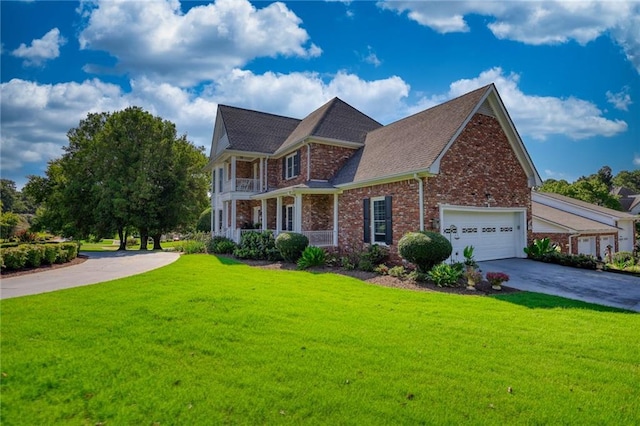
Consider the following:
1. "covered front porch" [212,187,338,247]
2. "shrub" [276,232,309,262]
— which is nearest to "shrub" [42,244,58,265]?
"covered front porch" [212,187,338,247]

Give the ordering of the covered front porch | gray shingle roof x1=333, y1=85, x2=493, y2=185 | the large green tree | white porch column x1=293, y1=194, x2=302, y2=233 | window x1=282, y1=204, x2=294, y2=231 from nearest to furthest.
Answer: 1. gray shingle roof x1=333, y1=85, x2=493, y2=185
2. the covered front porch
3. white porch column x1=293, y1=194, x2=302, y2=233
4. window x1=282, y1=204, x2=294, y2=231
5. the large green tree

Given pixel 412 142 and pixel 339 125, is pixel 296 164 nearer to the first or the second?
pixel 339 125

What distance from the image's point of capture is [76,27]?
988 centimetres

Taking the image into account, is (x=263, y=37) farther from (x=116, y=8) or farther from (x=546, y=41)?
(x=546, y=41)

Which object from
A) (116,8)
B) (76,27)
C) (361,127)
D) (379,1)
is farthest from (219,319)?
(361,127)

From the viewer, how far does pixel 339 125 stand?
20.3 metres

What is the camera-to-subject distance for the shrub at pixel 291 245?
1520cm

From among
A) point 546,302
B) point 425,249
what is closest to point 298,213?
point 425,249

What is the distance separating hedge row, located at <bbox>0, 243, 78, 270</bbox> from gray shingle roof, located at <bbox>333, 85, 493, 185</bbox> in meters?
12.8

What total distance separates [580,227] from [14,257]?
2595cm

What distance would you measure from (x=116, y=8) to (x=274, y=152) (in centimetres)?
1322

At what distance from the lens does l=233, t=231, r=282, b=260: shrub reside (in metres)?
16.6

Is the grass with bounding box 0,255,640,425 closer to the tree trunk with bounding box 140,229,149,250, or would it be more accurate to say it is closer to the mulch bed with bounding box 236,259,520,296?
the mulch bed with bounding box 236,259,520,296

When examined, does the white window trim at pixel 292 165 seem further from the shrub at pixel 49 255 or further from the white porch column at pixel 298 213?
the shrub at pixel 49 255
